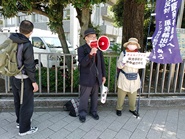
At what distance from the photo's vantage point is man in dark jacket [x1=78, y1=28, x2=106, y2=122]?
2713mm

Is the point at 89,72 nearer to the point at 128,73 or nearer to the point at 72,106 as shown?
the point at 128,73

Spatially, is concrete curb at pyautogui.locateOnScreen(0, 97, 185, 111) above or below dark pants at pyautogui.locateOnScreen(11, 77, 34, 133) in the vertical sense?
below

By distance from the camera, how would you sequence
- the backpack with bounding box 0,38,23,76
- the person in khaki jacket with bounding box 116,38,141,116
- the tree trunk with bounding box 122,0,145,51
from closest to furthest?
the backpack with bounding box 0,38,23,76, the person in khaki jacket with bounding box 116,38,141,116, the tree trunk with bounding box 122,0,145,51

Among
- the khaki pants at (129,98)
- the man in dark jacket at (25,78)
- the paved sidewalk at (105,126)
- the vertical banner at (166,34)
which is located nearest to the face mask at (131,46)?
the vertical banner at (166,34)

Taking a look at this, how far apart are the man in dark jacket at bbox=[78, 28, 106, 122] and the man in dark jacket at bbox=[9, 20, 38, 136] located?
2.66 feet

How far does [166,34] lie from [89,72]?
1616 millimetres

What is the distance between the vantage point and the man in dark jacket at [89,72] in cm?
271

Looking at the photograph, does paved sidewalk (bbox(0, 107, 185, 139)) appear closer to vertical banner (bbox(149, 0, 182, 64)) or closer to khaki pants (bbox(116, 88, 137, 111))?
khaki pants (bbox(116, 88, 137, 111))

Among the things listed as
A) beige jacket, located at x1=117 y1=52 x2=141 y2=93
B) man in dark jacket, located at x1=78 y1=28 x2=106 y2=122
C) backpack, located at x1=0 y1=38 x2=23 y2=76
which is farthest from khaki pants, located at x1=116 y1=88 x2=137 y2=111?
backpack, located at x1=0 y1=38 x2=23 y2=76

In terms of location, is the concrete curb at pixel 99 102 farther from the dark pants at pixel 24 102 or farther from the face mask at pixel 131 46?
the face mask at pixel 131 46

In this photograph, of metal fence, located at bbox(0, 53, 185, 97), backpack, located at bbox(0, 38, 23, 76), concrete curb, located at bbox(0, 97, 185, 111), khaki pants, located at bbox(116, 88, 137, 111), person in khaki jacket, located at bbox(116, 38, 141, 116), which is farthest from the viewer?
metal fence, located at bbox(0, 53, 185, 97)

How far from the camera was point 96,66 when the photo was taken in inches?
115

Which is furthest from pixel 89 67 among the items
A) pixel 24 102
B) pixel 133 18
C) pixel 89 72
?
pixel 133 18

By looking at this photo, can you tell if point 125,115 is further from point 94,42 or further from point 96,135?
point 94,42
